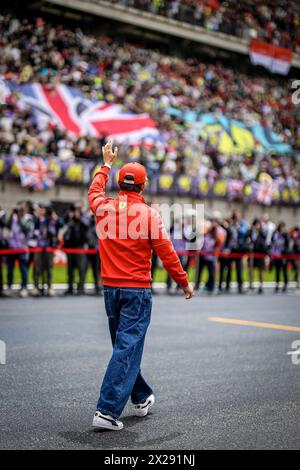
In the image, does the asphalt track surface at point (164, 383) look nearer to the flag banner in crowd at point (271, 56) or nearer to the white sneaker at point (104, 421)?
the white sneaker at point (104, 421)

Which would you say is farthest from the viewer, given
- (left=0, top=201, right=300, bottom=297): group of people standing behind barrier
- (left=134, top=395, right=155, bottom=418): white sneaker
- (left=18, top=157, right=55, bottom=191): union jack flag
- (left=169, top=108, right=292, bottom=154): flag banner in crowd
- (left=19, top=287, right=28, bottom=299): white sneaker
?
(left=169, top=108, right=292, bottom=154): flag banner in crowd

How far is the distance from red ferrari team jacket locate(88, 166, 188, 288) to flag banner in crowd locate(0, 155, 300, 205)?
17523mm

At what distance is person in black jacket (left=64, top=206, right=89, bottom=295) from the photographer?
16.3 metres

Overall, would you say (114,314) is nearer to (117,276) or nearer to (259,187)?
(117,276)

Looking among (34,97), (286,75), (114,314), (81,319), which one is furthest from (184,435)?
(286,75)

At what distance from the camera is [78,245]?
16.6m

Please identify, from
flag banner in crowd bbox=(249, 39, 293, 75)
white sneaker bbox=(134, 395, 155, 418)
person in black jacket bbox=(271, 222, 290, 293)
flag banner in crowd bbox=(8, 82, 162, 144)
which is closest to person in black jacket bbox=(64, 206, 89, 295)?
person in black jacket bbox=(271, 222, 290, 293)

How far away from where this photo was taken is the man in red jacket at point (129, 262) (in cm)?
519

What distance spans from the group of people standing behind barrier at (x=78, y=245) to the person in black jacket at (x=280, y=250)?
0.02 metres

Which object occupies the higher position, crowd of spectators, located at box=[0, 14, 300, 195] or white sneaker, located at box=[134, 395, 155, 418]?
crowd of spectators, located at box=[0, 14, 300, 195]

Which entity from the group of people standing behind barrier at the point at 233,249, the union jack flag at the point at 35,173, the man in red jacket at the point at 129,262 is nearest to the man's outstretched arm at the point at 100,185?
the man in red jacket at the point at 129,262

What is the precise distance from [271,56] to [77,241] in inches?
1127

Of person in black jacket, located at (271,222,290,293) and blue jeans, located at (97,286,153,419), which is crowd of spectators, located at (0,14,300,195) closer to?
person in black jacket, located at (271,222,290,293)

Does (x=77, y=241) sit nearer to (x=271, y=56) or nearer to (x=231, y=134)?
(x=231, y=134)
